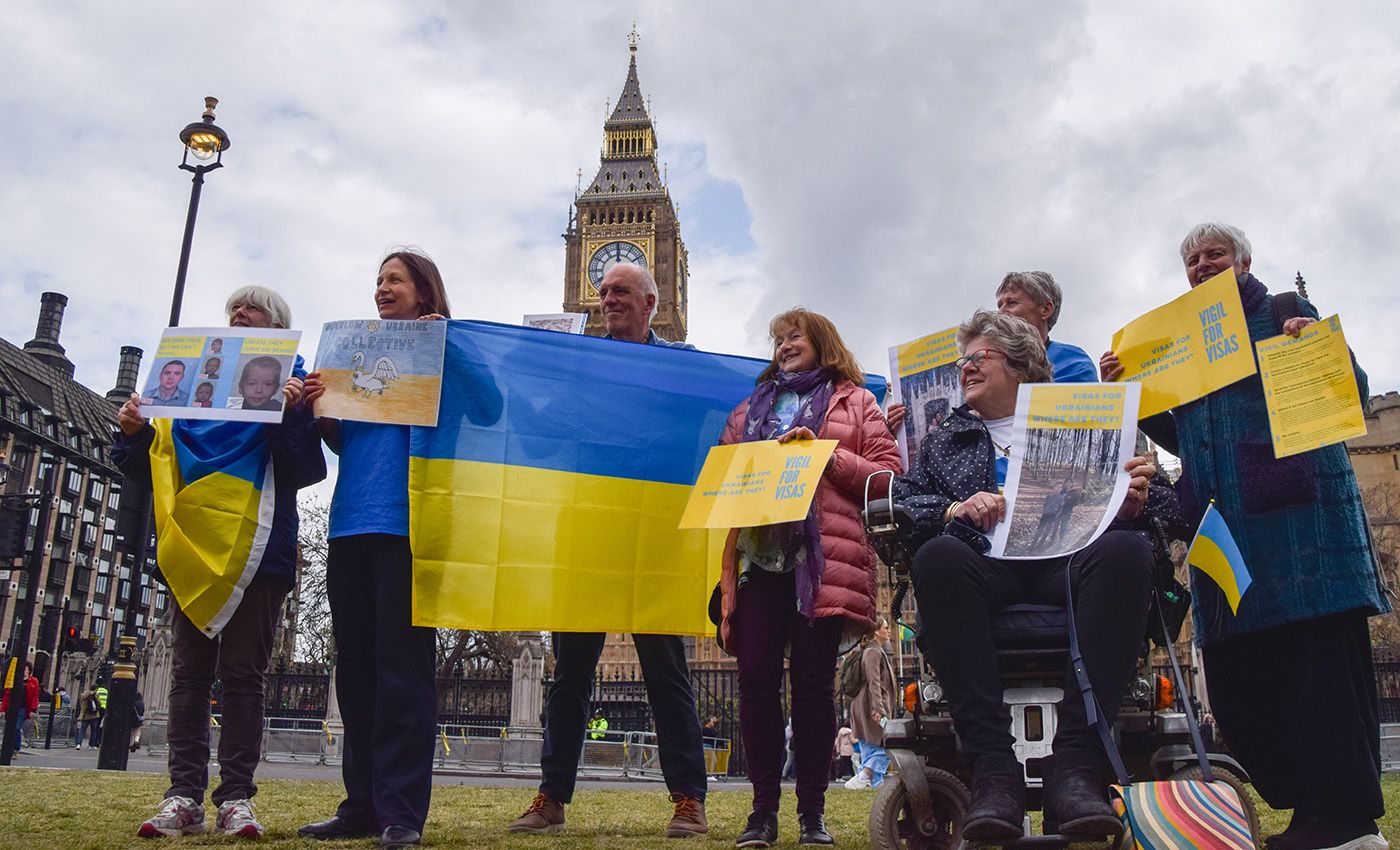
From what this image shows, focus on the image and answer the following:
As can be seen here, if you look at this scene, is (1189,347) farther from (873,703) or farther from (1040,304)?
(873,703)

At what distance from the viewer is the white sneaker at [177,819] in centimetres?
392

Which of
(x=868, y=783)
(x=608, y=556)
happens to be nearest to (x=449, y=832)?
(x=608, y=556)

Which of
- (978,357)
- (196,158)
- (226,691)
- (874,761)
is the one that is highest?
(196,158)

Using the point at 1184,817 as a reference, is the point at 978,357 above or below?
above

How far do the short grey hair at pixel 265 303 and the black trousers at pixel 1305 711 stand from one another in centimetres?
396

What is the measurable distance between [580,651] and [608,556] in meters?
0.48

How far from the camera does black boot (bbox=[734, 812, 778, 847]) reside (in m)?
3.81

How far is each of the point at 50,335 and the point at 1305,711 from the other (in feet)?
339

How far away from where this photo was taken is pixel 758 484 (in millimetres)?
4012

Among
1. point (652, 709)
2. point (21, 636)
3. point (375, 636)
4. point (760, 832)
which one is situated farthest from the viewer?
point (21, 636)

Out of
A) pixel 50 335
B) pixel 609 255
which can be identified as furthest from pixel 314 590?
pixel 50 335

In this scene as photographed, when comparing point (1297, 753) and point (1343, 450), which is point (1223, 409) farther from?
point (1297, 753)

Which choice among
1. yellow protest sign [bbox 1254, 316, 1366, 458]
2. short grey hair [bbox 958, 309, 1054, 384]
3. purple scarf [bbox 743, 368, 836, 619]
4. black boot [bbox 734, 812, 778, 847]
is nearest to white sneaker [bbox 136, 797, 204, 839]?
black boot [bbox 734, 812, 778, 847]

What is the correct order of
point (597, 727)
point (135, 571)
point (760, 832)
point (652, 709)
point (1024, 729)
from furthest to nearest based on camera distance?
point (597, 727), point (135, 571), point (652, 709), point (760, 832), point (1024, 729)
